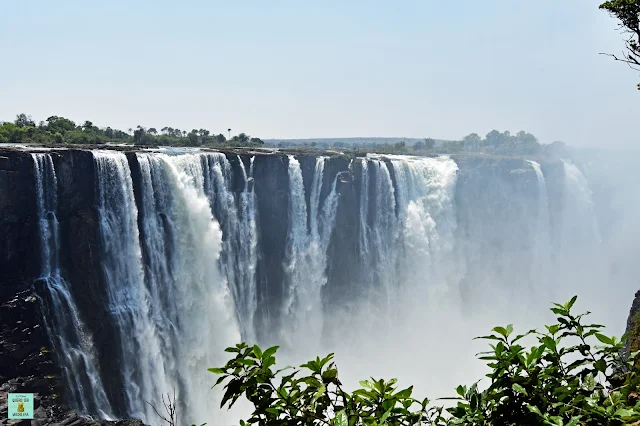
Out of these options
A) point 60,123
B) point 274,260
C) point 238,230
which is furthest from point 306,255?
point 60,123

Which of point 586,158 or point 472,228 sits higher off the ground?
point 586,158

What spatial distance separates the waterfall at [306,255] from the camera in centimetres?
3000

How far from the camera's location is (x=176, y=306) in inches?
941

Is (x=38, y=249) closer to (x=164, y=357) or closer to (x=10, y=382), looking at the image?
(x=10, y=382)

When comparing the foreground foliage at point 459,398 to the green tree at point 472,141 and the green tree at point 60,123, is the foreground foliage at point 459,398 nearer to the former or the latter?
the green tree at point 60,123

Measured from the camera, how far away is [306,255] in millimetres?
30672

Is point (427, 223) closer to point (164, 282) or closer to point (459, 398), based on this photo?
point (164, 282)

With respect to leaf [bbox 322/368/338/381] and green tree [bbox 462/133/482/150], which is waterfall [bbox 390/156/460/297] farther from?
green tree [bbox 462/133/482/150]

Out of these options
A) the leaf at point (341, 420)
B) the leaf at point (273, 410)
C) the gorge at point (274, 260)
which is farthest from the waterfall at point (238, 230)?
the leaf at point (341, 420)

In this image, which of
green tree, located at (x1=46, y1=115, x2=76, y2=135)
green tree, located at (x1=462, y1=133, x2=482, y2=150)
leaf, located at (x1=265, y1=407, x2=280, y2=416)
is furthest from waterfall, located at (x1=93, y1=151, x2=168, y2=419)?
green tree, located at (x1=462, y1=133, x2=482, y2=150)

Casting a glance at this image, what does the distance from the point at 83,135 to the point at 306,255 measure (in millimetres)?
19726

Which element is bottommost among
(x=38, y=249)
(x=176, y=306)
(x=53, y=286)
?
(x=176, y=306)

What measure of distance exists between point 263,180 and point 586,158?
36539 mm

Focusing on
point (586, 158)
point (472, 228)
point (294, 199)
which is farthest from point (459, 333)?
point (586, 158)
